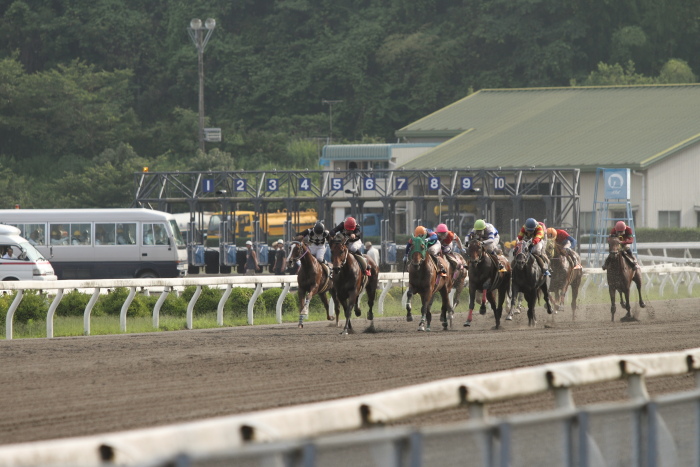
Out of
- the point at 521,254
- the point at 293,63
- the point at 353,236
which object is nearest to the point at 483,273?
the point at 521,254

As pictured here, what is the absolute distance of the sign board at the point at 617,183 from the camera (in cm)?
3268

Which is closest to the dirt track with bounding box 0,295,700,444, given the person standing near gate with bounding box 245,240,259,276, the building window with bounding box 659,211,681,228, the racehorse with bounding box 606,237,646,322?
the racehorse with bounding box 606,237,646,322

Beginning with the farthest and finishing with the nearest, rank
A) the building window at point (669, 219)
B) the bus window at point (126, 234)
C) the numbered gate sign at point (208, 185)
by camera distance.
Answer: the building window at point (669, 219) → the numbered gate sign at point (208, 185) → the bus window at point (126, 234)

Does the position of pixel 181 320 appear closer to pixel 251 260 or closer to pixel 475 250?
pixel 475 250

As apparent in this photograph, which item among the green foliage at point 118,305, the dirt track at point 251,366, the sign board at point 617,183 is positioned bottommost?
the dirt track at point 251,366

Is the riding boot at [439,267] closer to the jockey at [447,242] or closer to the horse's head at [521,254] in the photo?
the jockey at [447,242]

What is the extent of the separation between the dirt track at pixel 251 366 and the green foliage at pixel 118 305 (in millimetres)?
2284

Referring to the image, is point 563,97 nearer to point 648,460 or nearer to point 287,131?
point 287,131

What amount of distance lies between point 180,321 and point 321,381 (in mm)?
9253

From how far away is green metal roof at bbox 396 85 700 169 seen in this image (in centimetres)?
4356

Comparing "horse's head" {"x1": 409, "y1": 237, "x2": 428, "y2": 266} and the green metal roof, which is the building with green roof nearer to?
the green metal roof

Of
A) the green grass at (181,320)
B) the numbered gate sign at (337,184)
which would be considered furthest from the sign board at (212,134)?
the green grass at (181,320)

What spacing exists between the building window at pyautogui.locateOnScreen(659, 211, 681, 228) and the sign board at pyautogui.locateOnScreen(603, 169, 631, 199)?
9864 millimetres

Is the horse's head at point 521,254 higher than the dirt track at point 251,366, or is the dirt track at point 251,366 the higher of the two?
the horse's head at point 521,254
